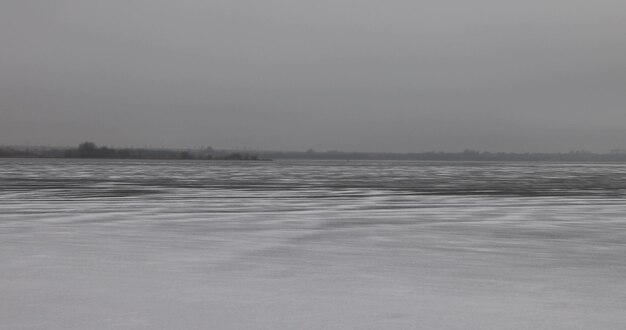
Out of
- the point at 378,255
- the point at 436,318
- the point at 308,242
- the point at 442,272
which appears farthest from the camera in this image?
the point at 308,242

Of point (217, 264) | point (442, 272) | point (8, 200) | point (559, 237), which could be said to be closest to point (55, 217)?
point (8, 200)

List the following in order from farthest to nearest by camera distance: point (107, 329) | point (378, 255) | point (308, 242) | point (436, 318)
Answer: point (308, 242)
point (378, 255)
point (436, 318)
point (107, 329)

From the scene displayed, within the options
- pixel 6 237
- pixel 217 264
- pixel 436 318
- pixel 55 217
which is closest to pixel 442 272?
pixel 436 318

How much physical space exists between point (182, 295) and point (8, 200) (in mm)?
10989

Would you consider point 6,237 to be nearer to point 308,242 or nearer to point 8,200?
point 308,242

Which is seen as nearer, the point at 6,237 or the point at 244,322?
the point at 244,322

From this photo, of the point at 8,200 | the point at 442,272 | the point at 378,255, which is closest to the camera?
the point at 442,272

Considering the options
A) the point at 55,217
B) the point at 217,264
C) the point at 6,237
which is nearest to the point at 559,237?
the point at 217,264

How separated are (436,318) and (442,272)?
5.55 ft

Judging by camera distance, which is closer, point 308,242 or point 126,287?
point 126,287

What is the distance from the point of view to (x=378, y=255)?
6.69m

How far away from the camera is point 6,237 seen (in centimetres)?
784

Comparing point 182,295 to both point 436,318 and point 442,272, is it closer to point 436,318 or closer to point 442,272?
point 436,318

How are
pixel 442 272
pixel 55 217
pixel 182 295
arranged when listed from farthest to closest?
1. pixel 55 217
2. pixel 442 272
3. pixel 182 295
